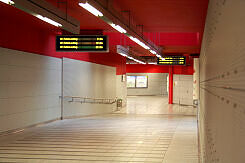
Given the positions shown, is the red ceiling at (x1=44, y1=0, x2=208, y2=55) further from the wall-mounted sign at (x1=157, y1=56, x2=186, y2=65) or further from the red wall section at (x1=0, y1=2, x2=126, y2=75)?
the wall-mounted sign at (x1=157, y1=56, x2=186, y2=65)

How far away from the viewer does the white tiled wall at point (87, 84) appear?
40.1 ft

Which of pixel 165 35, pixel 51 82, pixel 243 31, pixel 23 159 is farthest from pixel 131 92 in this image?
pixel 243 31

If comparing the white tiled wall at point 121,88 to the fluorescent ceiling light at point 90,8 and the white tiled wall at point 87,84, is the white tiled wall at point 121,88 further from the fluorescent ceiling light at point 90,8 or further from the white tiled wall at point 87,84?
the fluorescent ceiling light at point 90,8

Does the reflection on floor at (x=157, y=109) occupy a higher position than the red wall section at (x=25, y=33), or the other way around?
the red wall section at (x=25, y=33)

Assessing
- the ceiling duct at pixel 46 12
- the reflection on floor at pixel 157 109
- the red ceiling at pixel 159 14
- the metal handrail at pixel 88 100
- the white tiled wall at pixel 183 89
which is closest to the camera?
the ceiling duct at pixel 46 12

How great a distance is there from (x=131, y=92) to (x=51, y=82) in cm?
2194

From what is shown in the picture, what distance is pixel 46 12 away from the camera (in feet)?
17.5

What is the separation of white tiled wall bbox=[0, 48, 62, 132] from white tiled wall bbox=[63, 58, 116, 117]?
666 mm

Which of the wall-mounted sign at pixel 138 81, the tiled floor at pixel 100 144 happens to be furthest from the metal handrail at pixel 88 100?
the wall-mounted sign at pixel 138 81

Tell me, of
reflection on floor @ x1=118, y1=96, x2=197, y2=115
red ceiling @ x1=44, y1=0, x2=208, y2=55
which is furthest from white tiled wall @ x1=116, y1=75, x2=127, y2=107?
red ceiling @ x1=44, y1=0, x2=208, y2=55

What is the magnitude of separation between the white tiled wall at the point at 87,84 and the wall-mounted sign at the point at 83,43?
2.98m

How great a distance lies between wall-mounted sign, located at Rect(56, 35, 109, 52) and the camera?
331 inches

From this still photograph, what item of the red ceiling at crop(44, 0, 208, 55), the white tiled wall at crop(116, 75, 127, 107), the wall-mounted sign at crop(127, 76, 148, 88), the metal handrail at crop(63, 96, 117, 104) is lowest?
the metal handrail at crop(63, 96, 117, 104)

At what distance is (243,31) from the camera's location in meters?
0.78
